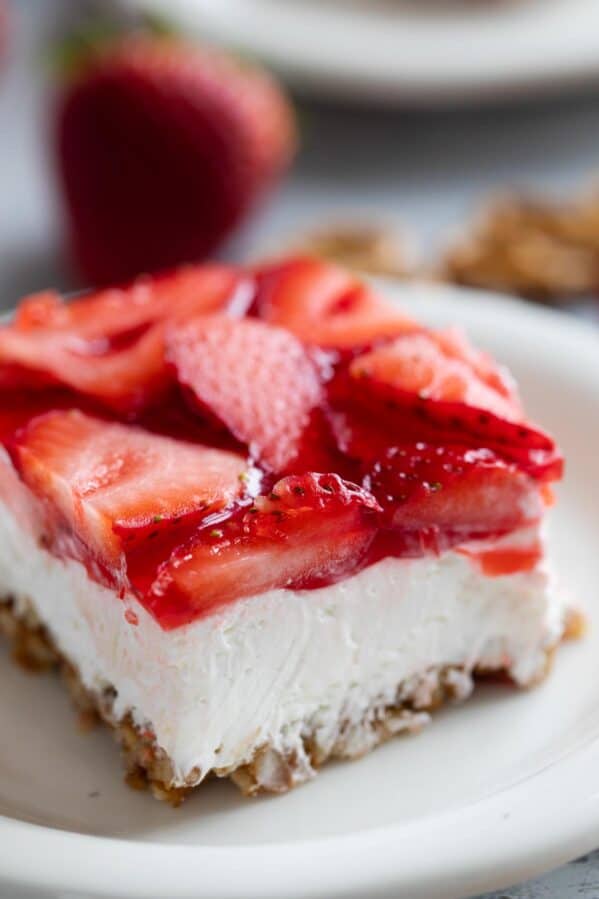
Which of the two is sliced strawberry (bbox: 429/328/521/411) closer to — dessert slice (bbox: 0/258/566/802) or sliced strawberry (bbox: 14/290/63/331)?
dessert slice (bbox: 0/258/566/802)

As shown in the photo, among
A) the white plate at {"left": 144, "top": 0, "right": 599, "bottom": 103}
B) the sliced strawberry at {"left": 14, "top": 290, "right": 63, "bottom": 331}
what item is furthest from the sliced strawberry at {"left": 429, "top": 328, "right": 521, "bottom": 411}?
the white plate at {"left": 144, "top": 0, "right": 599, "bottom": 103}

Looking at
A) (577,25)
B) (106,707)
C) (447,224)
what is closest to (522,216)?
(447,224)

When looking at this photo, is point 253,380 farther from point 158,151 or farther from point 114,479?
point 158,151

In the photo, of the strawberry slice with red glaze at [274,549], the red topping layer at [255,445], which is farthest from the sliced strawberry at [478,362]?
the strawberry slice with red glaze at [274,549]

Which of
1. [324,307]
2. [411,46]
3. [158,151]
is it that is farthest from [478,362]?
[411,46]

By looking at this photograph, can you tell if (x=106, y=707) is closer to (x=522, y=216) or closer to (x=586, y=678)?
(x=586, y=678)
